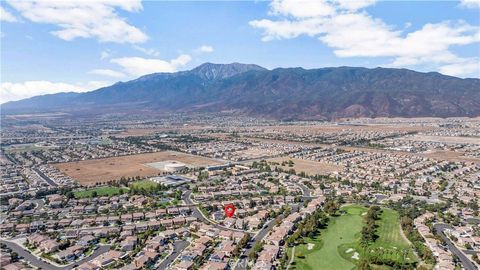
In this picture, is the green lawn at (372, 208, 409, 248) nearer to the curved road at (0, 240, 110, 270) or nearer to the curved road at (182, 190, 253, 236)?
the curved road at (182, 190, 253, 236)

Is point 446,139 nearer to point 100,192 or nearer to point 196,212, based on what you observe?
point 196,212

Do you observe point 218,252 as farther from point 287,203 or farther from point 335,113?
point 335,113

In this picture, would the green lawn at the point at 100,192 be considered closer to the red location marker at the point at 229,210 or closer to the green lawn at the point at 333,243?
the red location marker at the point at 229,210

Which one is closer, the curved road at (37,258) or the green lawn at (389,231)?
the curved road at (37,258)

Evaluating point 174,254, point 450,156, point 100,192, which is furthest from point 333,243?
point 450,156

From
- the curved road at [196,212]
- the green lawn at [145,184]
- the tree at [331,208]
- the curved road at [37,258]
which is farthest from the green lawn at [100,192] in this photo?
the tree at [331,208]

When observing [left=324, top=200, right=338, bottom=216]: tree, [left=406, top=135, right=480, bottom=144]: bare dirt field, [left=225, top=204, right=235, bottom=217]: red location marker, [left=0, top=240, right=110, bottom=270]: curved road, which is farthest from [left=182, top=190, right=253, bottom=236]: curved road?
[left=406, top=135, right=480, bottom=144]: bare dirt field
